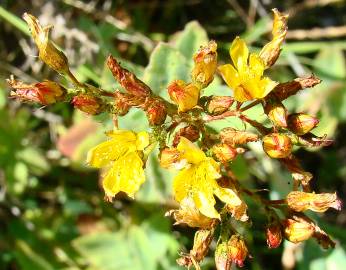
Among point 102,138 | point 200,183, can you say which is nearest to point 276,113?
point 200,183

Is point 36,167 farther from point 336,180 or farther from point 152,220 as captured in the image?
point 336,180

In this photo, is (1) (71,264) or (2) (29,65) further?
(2) (29,65)

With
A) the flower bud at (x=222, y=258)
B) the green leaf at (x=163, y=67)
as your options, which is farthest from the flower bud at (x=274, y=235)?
the green leaf at (x=163, y=67)

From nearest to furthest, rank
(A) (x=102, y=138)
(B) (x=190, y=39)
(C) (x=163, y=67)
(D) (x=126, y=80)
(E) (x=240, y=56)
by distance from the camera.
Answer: (D) (x=126, y=80), (E) (x=240, y=56), (C) (x=163, y=67), (B) (x=190, y=39), (A) (x=102, y=138)

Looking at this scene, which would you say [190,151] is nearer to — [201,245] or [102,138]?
[201,245]

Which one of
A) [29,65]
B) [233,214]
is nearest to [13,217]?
[29,65]

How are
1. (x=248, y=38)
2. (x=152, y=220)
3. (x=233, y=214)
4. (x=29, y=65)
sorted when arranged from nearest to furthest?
1. (x=233, y=214)
2. (x=152, y=220)
3. (x=248, y=38)
4. (x=29, y=65)
